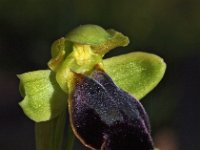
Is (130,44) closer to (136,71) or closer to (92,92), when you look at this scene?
(136,71)

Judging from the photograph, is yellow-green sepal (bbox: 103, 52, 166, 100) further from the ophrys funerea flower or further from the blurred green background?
the blurred green background

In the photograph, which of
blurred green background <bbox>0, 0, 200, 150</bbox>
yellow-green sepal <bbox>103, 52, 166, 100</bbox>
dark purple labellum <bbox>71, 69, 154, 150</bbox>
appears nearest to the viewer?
dark purple labellum <bbox>71, 69, 154, 150</bbox>

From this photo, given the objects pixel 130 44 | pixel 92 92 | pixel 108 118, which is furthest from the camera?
pixel 130 44

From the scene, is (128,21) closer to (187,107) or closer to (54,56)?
(187,107)

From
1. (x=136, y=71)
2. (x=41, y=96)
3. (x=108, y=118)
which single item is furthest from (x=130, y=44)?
(x=108, y=118)

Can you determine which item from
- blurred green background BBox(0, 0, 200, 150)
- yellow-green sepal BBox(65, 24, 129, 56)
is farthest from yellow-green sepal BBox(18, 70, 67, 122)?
blurred green background BBox(0, 0, 200, 150)

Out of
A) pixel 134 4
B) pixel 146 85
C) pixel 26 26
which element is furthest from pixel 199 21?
pixel 146 85
